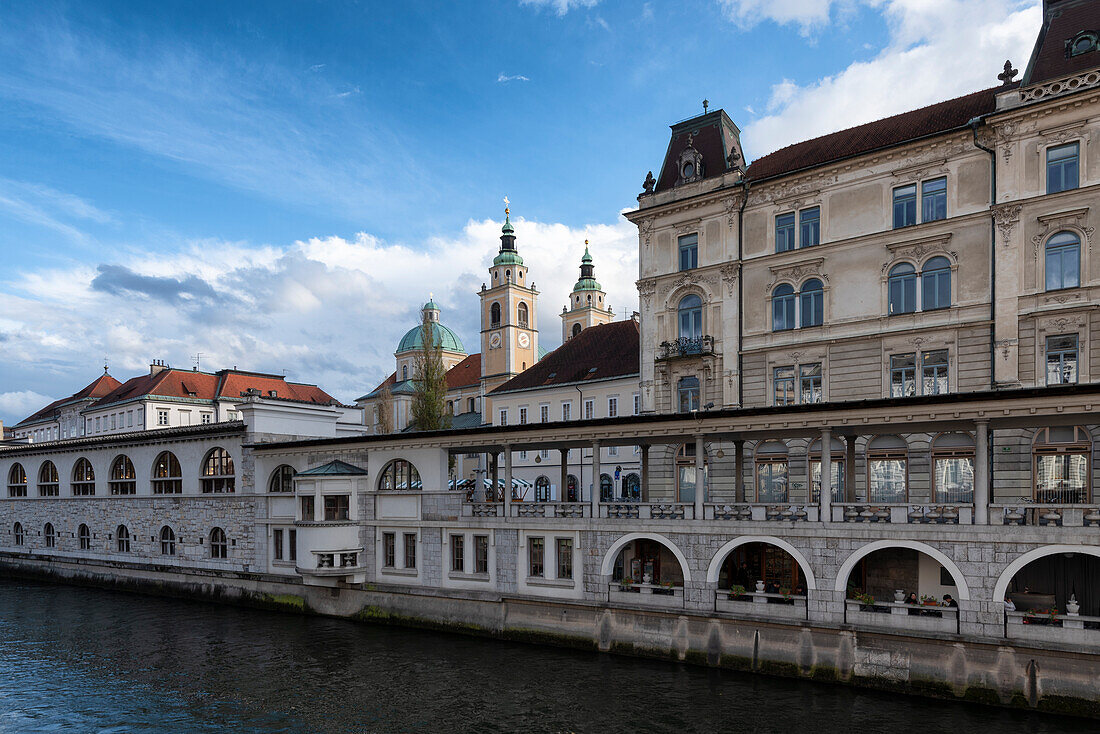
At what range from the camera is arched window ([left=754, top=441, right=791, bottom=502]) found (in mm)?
38531

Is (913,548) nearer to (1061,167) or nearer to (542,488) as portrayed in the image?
(1061,167)

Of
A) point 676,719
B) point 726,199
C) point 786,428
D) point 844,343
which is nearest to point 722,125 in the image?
point 726,199

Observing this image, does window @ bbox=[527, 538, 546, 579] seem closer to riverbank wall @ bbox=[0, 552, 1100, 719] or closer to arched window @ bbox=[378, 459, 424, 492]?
riverbank wall @ bbox=[0, 552, 1100, 719]

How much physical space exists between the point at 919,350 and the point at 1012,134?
32.4 feet

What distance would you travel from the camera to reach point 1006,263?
3256 centimetres

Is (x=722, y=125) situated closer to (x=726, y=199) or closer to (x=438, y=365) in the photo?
(x=726, y=199)

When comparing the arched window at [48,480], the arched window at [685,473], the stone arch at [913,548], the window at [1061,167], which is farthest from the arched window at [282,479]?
the window at [1061,167]

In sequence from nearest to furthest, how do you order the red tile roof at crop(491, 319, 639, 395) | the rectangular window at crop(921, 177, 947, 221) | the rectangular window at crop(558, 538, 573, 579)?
the rectangular window at crop(558, 538, 573, 579)
the rectangular window at crop(921, 177, 947, 221)
the red tile roof at crop(491, 319, 639, 395)

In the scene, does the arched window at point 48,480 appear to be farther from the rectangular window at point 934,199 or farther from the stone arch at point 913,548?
the rectangular window at point 934,199

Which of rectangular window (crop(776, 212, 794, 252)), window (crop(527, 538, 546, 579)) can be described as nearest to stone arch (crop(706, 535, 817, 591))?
window (crop(527, 538, 546, 579))

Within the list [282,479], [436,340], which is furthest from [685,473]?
[436,340]

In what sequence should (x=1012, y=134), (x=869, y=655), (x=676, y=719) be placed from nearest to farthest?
1. (x=676, y=719)
2. (x=869, y=655)
3. (x=1012, y=134)

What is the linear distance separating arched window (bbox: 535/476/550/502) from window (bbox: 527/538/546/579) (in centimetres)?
3164

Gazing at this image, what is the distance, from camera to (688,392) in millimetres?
42562
